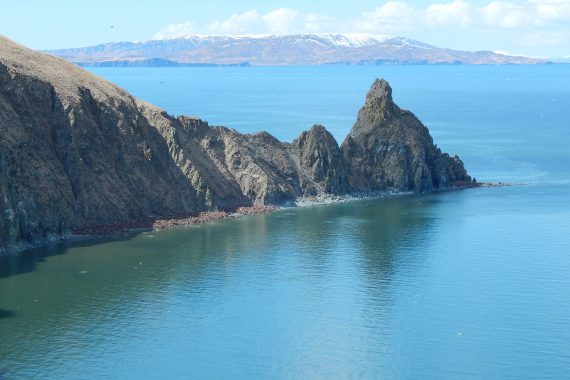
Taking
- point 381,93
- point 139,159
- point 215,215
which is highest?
point 381,93

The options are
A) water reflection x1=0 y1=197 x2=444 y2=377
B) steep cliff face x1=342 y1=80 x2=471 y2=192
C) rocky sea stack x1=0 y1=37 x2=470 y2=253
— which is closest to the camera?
water reflection x1=0 y1=197 x2=444 y2=377

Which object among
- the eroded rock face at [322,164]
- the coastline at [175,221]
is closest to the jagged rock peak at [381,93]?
the eroded rock face at [322,164]

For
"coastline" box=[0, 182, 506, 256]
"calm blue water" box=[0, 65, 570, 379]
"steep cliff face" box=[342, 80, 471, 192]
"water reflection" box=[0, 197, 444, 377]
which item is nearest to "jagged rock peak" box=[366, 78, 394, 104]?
"steep cliff face" box=[342, 80, 471, 192]

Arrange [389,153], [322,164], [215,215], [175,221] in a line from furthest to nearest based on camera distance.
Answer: [389,153] < [322,164] < [215,215] < [175,221]

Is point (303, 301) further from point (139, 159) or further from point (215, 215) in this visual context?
point (139, 159)

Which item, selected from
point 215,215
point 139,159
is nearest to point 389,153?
point 215,215

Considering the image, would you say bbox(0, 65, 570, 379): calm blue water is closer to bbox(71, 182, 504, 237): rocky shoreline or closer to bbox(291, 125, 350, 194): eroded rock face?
bbox(71, 182, 504, 237): rocky shoreline
